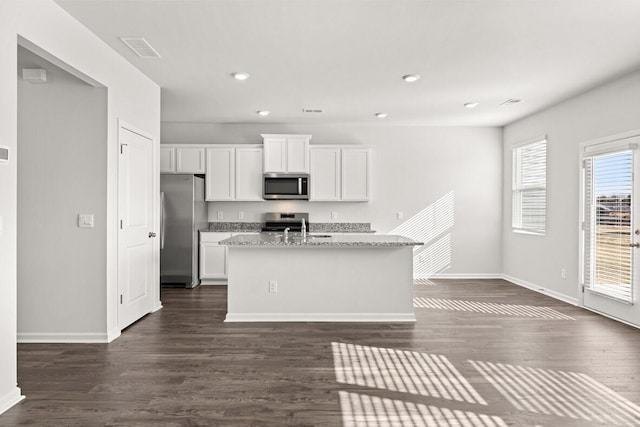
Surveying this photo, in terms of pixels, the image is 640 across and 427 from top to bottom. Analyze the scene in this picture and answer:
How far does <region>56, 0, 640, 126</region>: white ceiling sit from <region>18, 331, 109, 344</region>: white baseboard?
2562 mm

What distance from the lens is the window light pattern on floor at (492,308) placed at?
4.72 metres

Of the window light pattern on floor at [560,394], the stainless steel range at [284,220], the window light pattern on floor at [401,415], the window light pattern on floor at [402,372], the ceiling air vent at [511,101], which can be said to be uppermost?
the ceiling air vent at [511,101]

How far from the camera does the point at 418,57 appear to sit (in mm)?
3955

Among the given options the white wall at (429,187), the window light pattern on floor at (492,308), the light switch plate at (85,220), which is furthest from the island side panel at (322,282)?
the white wall at (429,187)

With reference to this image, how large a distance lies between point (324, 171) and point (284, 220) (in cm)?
107

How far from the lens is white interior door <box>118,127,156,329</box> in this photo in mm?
3986

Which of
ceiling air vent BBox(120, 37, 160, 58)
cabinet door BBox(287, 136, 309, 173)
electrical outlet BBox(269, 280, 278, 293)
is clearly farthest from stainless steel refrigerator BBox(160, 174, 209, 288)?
ceiling air vent BBox(120, 37, 160, 58)

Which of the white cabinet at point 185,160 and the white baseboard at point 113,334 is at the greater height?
the white cabinet at point 185,160

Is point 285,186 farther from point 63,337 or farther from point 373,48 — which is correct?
point 63,337

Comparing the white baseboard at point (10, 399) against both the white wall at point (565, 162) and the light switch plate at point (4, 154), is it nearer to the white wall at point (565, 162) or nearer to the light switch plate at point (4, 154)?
the light switch plate at point (4, 154)

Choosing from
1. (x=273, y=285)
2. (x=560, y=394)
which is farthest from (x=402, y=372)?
(x=273, y=285)

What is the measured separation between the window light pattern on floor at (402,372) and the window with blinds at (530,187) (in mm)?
3803

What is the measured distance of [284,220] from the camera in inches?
277

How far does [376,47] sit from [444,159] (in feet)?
12.8
